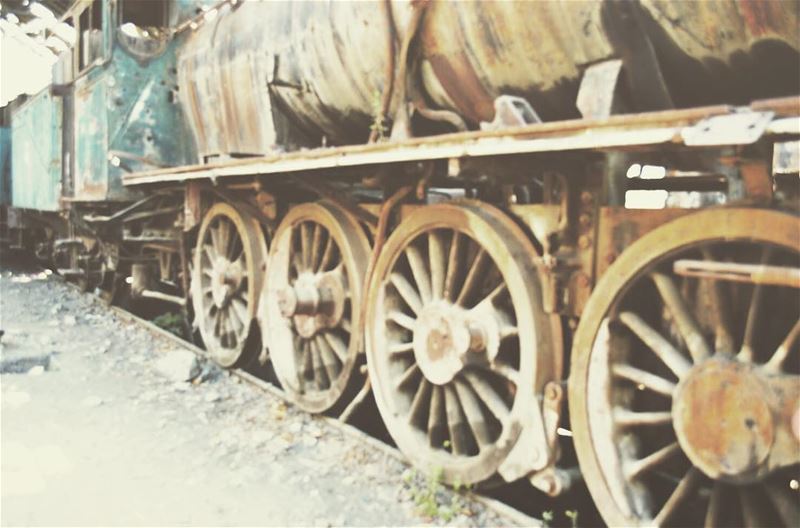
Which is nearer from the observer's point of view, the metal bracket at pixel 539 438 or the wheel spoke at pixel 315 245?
the metal bracket at pixel 539 438

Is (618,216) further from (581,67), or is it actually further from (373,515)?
(373,515)

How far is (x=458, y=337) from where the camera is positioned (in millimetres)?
3014

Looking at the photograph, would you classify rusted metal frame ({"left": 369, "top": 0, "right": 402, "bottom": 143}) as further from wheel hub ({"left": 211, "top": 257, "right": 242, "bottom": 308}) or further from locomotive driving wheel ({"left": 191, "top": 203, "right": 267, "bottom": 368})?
wheel hub ({"left": 211, "top": 257, "right": 242, "bottom": 308})

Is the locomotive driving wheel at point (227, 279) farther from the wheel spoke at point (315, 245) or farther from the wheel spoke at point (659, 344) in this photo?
the wheel spoke at point (659, 344)

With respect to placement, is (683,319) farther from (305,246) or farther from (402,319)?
(305,246)

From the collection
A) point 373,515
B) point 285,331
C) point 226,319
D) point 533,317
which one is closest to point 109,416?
point 285,331

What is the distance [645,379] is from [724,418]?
1.08ft

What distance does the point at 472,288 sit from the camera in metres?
3.16

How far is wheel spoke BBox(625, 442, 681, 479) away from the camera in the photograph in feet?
7.58

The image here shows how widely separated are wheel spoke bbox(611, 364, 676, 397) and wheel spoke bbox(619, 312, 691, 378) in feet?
0.16

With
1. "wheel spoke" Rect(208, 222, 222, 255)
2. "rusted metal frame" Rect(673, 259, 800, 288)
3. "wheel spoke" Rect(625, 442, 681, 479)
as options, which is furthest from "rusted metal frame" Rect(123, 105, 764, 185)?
"wheel spoke" Rect(208, 222, 222, 255)

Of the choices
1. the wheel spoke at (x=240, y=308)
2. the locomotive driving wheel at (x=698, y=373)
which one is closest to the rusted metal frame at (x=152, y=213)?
the wheel spoke at (x=240, y=308)

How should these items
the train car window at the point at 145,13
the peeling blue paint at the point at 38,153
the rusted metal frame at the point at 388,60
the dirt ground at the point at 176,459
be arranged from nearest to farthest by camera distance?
the dirt ground at the point at 176,459
the rusted metal frame at the point at 388,60
the train car window at the point at 145,13
the peeling blue paint at the point at 38,153

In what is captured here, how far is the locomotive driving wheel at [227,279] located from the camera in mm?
5016
